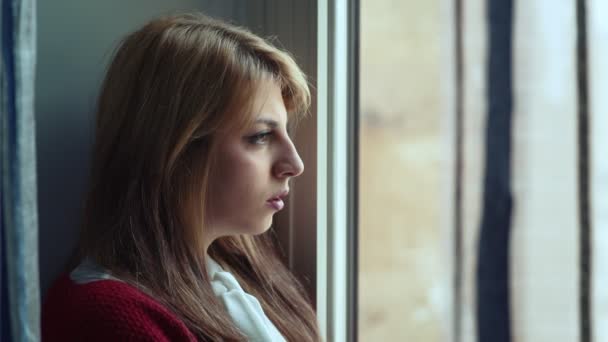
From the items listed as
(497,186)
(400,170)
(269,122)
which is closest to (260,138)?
(269,122)

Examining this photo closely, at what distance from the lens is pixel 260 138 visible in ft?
3.10

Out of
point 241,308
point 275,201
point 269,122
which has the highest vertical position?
point 269,122

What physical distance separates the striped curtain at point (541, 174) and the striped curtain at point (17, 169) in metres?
0.47

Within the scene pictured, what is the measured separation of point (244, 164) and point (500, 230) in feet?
1.29

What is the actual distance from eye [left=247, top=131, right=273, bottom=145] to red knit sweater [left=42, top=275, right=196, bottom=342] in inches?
10.8

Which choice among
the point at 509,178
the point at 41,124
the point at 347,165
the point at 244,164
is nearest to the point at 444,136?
the point at 509,178

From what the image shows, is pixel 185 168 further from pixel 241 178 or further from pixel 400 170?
pixel 400 170

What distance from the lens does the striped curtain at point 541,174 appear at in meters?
0.67

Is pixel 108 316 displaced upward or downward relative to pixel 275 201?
downward

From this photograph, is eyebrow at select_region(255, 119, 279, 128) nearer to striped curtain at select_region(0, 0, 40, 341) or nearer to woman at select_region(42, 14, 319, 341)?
woman at select_region(42, 14, 319, 341)

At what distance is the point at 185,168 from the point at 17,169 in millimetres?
348

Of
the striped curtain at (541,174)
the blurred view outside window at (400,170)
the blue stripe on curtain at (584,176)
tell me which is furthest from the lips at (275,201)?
the blue stripe on curtain at (584,176)

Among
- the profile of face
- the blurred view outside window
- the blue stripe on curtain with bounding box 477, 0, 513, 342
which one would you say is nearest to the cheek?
the profile of face

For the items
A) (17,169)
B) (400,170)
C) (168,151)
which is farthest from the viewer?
(400,170)
